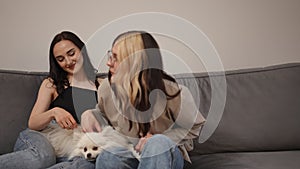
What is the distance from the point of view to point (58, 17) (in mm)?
1986

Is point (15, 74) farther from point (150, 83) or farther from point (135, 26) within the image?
point (150, 83)

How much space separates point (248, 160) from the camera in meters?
1.39

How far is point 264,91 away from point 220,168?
0.44 m

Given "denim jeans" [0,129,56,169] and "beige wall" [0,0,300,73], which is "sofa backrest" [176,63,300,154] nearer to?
"beige wall" [0,0,300,73]

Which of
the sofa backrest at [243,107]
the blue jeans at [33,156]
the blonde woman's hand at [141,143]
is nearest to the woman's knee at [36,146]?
the blue jeans at [33,156]

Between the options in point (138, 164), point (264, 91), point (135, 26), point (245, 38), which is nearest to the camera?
point (138, 164)

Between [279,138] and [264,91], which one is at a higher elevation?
[264,91]

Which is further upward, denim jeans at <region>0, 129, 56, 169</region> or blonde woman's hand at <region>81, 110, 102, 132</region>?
blonde woman's hand at <region>81, 110, 102, 132</region>

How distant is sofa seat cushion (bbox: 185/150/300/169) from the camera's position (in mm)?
1312

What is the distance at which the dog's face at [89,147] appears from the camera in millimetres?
1347

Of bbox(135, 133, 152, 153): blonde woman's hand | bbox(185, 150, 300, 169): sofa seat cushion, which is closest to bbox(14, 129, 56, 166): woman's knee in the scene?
bbox(135, 133, 152, 153): blonde woman's hand

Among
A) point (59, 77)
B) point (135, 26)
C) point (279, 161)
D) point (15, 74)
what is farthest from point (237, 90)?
point (15, 74)

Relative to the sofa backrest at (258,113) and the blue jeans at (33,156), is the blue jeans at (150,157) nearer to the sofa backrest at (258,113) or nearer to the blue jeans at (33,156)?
the blue jeans at (33,156)

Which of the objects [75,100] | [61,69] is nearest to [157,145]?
[75,100]
